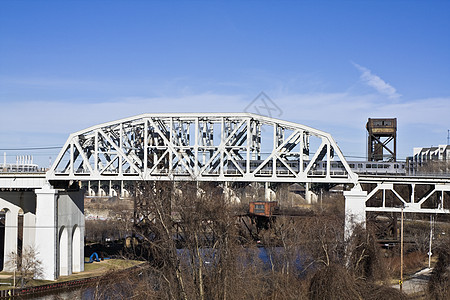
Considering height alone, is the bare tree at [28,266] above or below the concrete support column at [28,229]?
below

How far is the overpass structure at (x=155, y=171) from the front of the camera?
163ft

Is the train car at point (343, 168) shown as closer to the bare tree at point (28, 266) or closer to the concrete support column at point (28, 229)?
the bare tree at point (28, 266)

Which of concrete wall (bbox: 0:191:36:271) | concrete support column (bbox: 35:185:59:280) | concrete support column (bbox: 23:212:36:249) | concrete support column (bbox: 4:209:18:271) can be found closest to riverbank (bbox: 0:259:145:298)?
concrete support column (bbox: 35:185:59:280)

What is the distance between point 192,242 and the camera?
2730 cm

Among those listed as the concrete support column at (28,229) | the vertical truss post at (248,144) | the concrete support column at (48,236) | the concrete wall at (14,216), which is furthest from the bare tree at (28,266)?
the vertical truss post at (248,144)

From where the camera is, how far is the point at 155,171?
178ft

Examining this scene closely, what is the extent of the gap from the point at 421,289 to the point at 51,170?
37186 millimetres

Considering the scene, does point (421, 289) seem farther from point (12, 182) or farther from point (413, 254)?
point (12, 182)

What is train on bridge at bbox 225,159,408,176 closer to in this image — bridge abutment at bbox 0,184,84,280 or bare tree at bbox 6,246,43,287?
bridge abutment at bbox 0,184,84,280

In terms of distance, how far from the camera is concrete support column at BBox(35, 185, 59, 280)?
52.2 metres

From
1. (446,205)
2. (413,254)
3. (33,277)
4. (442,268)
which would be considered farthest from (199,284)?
(446,205)

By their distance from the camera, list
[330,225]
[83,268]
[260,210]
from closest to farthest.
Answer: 1. [330,225]
2. [83,268]
3. [260,210]

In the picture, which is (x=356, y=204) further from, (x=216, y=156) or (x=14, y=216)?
(x=14, y=216)

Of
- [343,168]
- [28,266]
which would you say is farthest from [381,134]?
[28,266]
